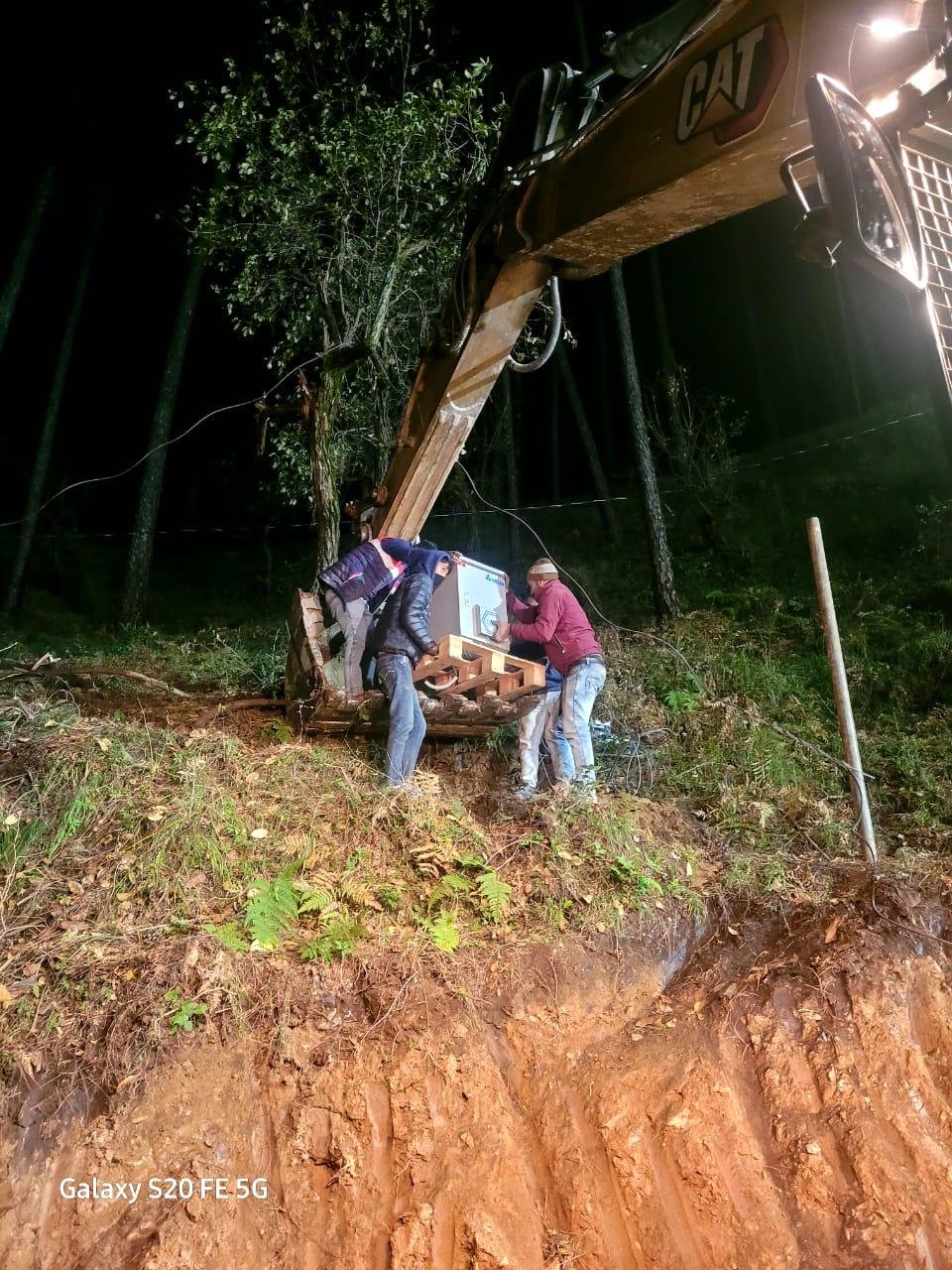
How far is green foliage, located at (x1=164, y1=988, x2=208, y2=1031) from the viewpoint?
15.5ft

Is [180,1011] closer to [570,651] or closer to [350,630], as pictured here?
[350,630]

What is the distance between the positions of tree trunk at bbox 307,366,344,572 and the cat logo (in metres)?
6.39

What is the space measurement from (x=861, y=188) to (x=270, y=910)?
16.2 feet

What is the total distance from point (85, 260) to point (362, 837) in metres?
20.0

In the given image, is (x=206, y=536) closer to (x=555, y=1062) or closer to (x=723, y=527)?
(x=723, y=527)

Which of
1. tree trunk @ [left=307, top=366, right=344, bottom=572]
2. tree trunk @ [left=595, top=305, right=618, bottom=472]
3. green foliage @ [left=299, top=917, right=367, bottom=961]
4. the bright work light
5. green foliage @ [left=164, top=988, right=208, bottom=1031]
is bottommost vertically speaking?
green foliage @ [left=164, top=988, right=208, bottom=1031]

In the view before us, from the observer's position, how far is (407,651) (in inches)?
273

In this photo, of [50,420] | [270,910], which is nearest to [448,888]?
[270,910]

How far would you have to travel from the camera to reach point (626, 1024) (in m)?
5.31

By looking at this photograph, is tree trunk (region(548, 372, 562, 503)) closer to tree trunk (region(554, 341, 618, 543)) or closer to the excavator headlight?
tree trunk (region(554, 341, 618, 543))

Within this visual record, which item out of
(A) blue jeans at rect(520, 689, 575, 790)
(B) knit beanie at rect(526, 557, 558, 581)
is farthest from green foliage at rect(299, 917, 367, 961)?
(B) knit beanie at rect(526, 557, 558, 581)

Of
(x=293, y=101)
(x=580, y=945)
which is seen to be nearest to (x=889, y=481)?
(x=293, y=101)

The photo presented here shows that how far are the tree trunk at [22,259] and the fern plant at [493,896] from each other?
16.3m

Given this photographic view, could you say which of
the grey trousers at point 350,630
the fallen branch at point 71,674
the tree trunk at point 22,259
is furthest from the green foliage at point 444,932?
the tree trunk at point 22,259
